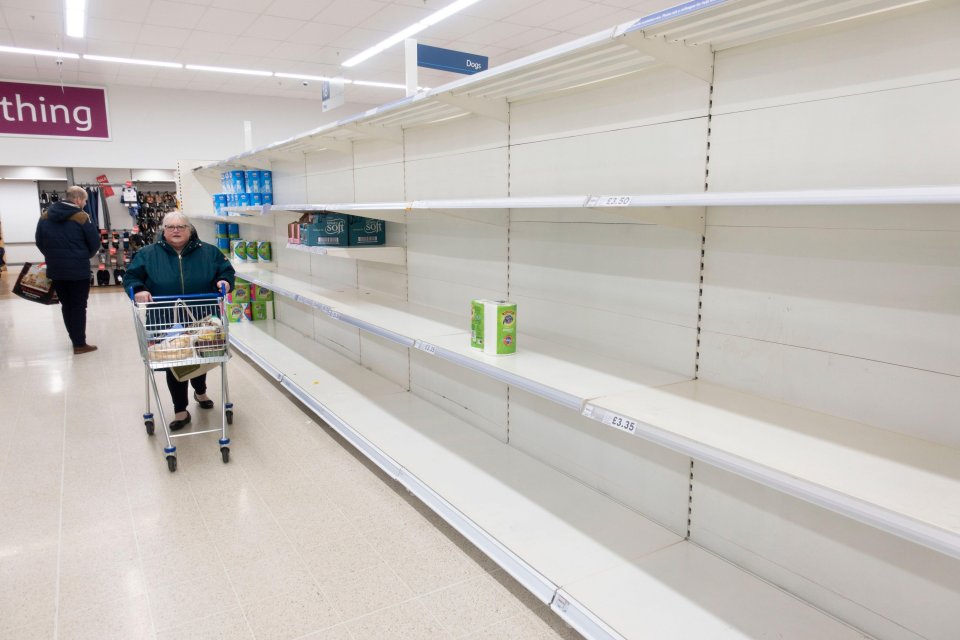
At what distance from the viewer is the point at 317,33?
27.2ft

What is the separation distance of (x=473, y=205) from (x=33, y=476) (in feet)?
9.46

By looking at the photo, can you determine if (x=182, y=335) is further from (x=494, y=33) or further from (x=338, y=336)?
(x=494, y=33)

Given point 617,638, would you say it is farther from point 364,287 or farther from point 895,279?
point 364,287

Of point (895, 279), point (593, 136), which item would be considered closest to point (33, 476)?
point (593, 136)

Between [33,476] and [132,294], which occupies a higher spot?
[132,294]

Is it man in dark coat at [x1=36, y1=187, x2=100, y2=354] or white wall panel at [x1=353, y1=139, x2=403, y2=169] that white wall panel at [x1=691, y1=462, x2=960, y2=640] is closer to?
white wall panel at [x1=353, y1=139, x2=403, y2=169]

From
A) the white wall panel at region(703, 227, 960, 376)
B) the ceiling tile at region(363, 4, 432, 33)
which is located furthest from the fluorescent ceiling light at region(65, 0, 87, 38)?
the white wall panel at region(703, 227, 960, 376)

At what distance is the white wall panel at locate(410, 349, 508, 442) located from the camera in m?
3.41

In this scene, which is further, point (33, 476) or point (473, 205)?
point (33, 476)

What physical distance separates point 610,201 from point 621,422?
68 centimetres

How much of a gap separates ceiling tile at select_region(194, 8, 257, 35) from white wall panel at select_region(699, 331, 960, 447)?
7.40 m

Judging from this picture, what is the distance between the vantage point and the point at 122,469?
349 cm

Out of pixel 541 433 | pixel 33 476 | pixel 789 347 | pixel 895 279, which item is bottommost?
pixel 33 476

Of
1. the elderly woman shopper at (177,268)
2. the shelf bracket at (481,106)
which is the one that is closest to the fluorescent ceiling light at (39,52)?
the elderly woman shopper at (177,268)
